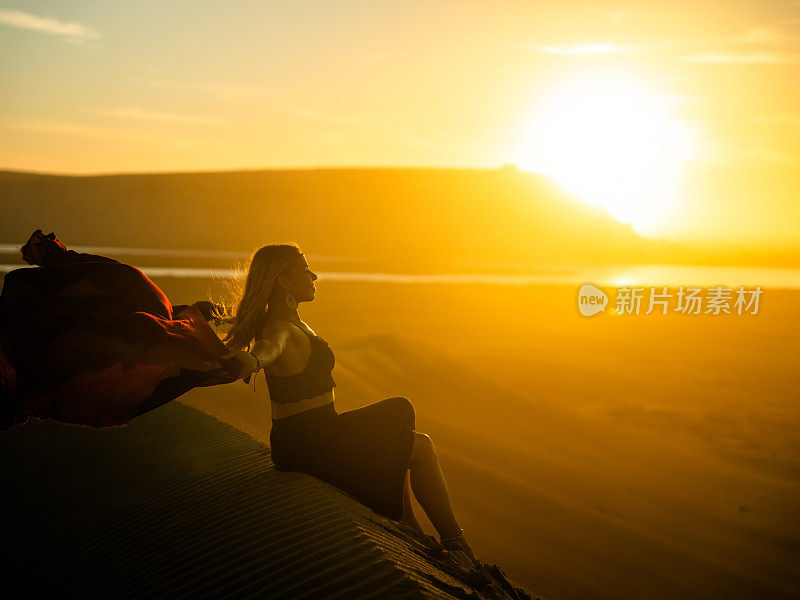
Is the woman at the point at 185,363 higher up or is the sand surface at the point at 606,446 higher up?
the woman at the point at 185,363

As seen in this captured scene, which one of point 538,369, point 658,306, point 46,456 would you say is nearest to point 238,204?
point 658,306

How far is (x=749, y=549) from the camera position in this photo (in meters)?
7.67

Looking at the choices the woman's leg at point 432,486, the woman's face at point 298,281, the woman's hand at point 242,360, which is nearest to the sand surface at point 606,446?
the woman's leg at point 432,486

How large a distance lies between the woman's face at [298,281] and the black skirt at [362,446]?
74 cm

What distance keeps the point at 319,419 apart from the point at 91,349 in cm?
152

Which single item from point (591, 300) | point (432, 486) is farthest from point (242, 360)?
point (591, 300)

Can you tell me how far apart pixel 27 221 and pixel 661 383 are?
102739mm

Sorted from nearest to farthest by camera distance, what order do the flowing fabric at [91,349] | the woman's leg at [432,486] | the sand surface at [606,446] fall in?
the flowing fabric at [91,349] → the woman's leg at [432,486] → the sand surface at [606,446]

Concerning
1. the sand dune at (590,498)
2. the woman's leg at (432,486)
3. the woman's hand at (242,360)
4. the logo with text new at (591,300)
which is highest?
the logo with text new at (591,300)

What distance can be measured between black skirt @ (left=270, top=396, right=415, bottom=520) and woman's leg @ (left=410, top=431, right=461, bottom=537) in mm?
101

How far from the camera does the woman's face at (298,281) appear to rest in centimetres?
455

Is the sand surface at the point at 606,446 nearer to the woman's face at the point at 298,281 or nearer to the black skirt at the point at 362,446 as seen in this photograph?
the black skirt at the point at 362,446

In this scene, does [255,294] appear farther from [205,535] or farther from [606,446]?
[606,446]

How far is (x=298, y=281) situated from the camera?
4.56m
